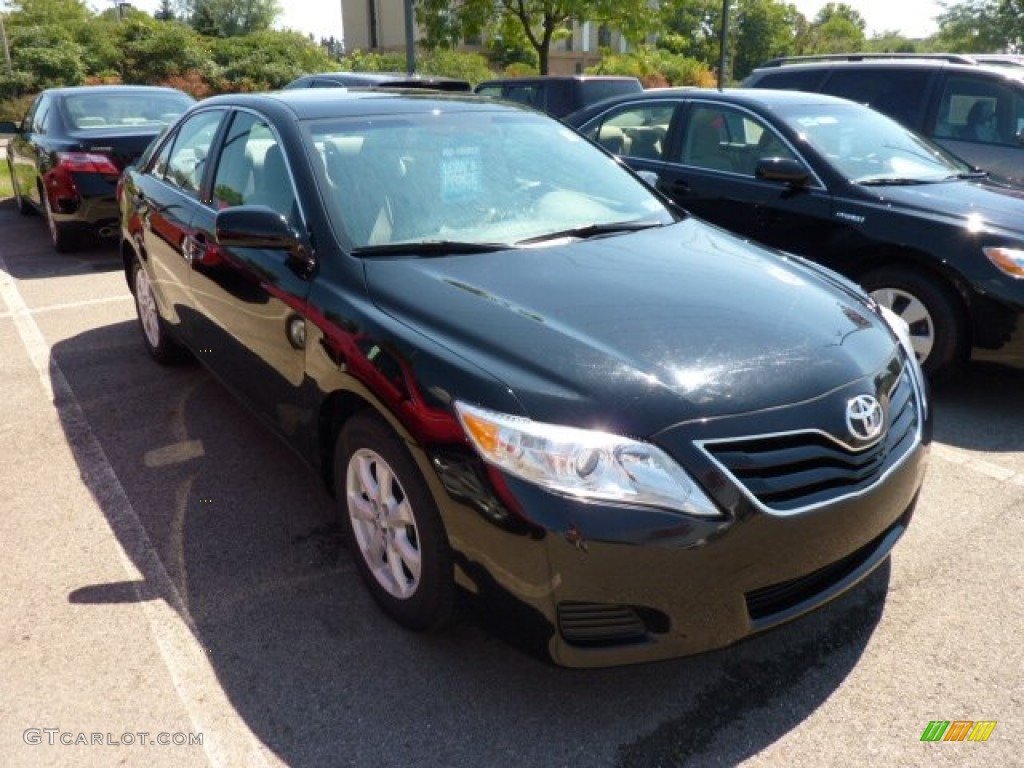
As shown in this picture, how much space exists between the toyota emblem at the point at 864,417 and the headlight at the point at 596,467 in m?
0.53

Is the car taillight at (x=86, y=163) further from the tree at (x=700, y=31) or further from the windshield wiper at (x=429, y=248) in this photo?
the tree at (x=700, y=31)

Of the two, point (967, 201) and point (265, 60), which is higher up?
point (265, 60)

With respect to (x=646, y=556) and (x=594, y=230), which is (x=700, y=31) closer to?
(x=594, y=230)

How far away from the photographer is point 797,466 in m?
2.17

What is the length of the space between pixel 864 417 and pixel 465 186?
170cm

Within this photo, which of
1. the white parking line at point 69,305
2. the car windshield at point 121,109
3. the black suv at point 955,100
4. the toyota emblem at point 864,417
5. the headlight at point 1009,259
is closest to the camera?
the toyota emblem at point 864,417

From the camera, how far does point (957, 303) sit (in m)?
4.45


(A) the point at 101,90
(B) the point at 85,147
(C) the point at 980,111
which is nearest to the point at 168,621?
(B) the point at 85,147

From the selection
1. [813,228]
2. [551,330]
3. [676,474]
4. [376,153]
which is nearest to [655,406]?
[676,474]

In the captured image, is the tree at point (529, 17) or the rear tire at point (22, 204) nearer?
the rear tire at point (22, 204)

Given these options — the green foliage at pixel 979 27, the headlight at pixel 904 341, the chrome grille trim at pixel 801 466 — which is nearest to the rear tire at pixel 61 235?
the headlight at pixel 904 341

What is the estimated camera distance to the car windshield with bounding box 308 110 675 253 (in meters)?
3.03

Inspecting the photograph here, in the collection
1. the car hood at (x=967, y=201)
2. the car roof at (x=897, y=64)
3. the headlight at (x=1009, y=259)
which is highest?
the car roof at (x=897, y=64)

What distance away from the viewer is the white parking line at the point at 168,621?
A: 7.40ft
